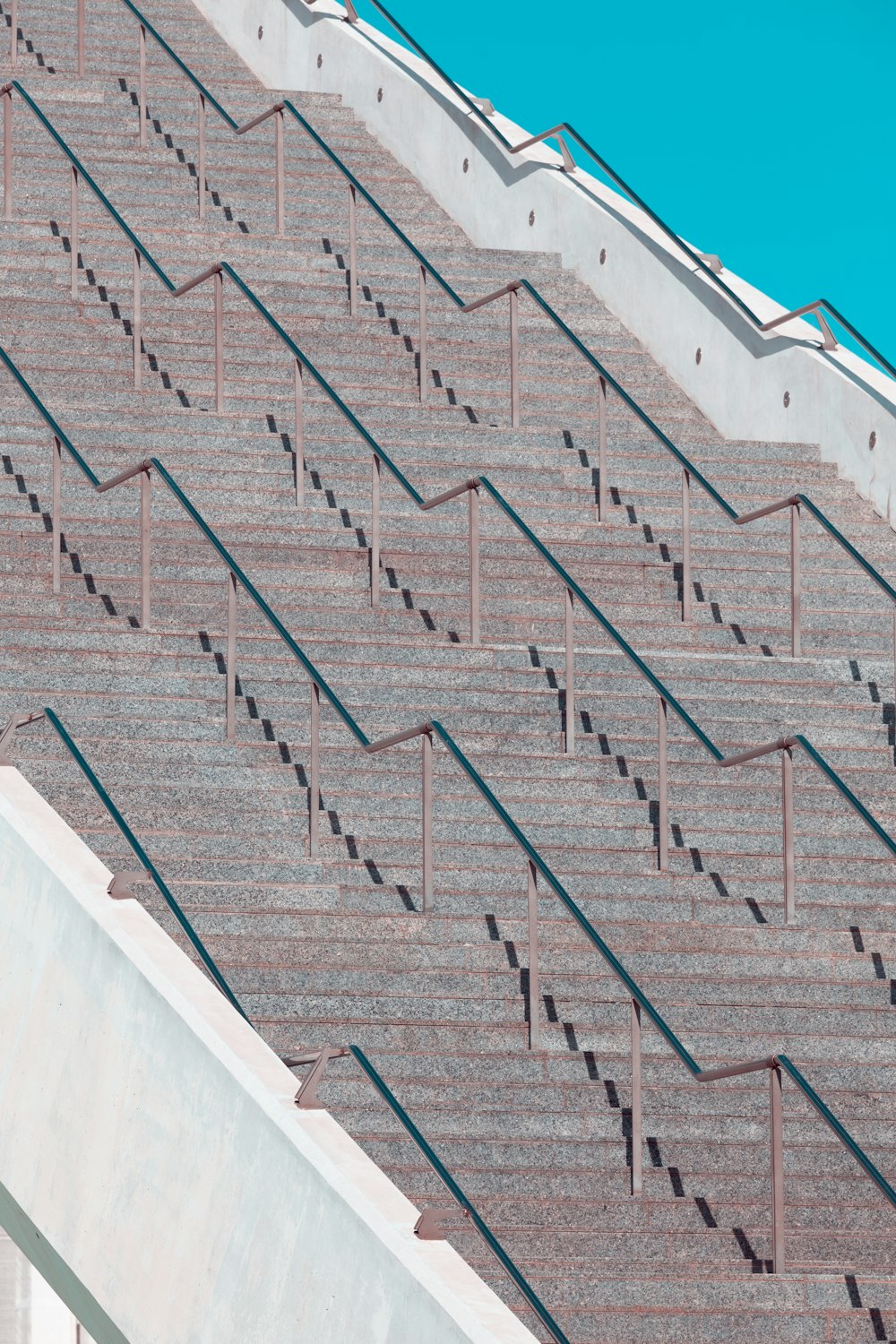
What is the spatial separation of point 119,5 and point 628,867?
11392 mm

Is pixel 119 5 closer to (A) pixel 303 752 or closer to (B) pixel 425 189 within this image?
(B) pixel 425 189

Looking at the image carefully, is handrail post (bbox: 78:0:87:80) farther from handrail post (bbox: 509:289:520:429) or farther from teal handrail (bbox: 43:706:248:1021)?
teal handrail (bbox: 43:706:248:1021)

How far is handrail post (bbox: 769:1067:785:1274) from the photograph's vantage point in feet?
23.7

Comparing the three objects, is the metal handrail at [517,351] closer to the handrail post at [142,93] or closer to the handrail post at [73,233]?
the handrail post at [142,93]

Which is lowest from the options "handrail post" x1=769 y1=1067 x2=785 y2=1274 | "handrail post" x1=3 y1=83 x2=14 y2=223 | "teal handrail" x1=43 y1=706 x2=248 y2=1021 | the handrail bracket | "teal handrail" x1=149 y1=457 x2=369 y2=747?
"handrail post" x1=769 y1=1067 x2=785 y2=1274

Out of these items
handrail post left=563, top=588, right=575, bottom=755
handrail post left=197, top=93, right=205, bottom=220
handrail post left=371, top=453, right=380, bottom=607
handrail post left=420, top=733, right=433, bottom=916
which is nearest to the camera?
handrail post left=420, top=733, right=433, bottom=916

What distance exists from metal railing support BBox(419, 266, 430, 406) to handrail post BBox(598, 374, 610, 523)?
100cm

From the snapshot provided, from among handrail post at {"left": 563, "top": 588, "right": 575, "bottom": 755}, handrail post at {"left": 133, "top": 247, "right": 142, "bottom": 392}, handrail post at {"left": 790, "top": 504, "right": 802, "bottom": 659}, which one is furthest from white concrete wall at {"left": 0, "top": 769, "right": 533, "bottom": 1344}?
handrail post at {"left": 133, "top": 247, "right": 142, "bottom": 392}

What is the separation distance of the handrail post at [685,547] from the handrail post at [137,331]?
2898mm

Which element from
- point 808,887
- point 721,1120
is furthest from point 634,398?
point 721,1120

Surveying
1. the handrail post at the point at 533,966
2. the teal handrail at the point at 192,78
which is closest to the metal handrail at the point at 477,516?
the handrail post at the point at 533,966

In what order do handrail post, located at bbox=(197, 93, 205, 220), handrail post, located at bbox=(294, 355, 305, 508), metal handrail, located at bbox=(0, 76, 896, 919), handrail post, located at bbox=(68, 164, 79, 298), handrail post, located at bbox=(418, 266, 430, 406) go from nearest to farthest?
1. metal handrail, located at bbox=(0, 76, 896, 919)
2. handrail post, located at bbox=(294, 355, 305, 508)
3. handrail post, located at bbox=(418, 266, 430, 406)
4. handrail post, located at bbox=(68, 164, 79, 298)
5. handrail post, located at bbox=(197, 93, 205, 220)

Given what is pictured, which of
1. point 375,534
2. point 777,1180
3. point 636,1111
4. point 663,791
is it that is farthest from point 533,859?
point 375,534

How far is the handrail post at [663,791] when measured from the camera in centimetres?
926
